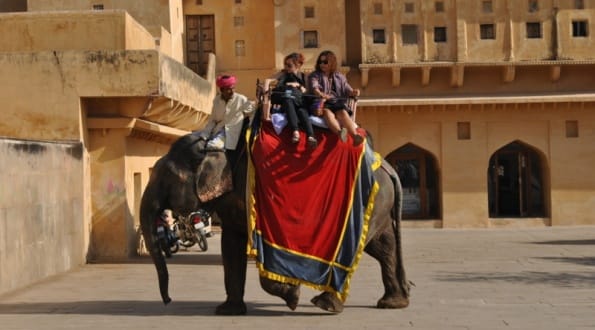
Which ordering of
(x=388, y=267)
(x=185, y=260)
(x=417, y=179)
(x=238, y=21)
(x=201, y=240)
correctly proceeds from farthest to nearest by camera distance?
(x=417, y=179) < (x=238, y=21) < (x=201, y=240) < (x=185, y=260) < (x=388, y=267)

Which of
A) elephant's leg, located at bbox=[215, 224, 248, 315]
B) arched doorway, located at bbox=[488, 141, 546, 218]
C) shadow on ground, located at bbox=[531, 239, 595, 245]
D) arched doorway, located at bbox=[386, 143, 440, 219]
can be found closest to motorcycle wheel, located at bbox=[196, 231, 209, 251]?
shadow on ground, located at bbox=[531, 239, 595, 245]

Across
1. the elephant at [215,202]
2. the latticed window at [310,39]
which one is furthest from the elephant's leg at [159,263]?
the latticed window at [310,39]

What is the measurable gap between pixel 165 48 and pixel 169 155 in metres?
14.9

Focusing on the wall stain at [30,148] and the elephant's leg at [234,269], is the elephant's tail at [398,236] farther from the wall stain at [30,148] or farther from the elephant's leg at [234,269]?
the wall stain at [30,148]

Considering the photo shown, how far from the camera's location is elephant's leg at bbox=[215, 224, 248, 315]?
33.7 feet

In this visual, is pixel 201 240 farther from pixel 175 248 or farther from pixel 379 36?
pixel 379 36

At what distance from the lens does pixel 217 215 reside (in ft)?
34.6

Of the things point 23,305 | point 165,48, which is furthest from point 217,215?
point 165,48

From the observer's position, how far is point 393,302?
35.0 ft

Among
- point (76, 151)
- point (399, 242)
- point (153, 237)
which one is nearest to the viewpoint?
point (153, 237)

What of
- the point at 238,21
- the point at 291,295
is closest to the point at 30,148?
the point at 291,295

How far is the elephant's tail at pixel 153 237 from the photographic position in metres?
9.84

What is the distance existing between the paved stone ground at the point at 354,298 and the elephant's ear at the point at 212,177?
1.16 meters

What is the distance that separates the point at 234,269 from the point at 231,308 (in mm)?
375
